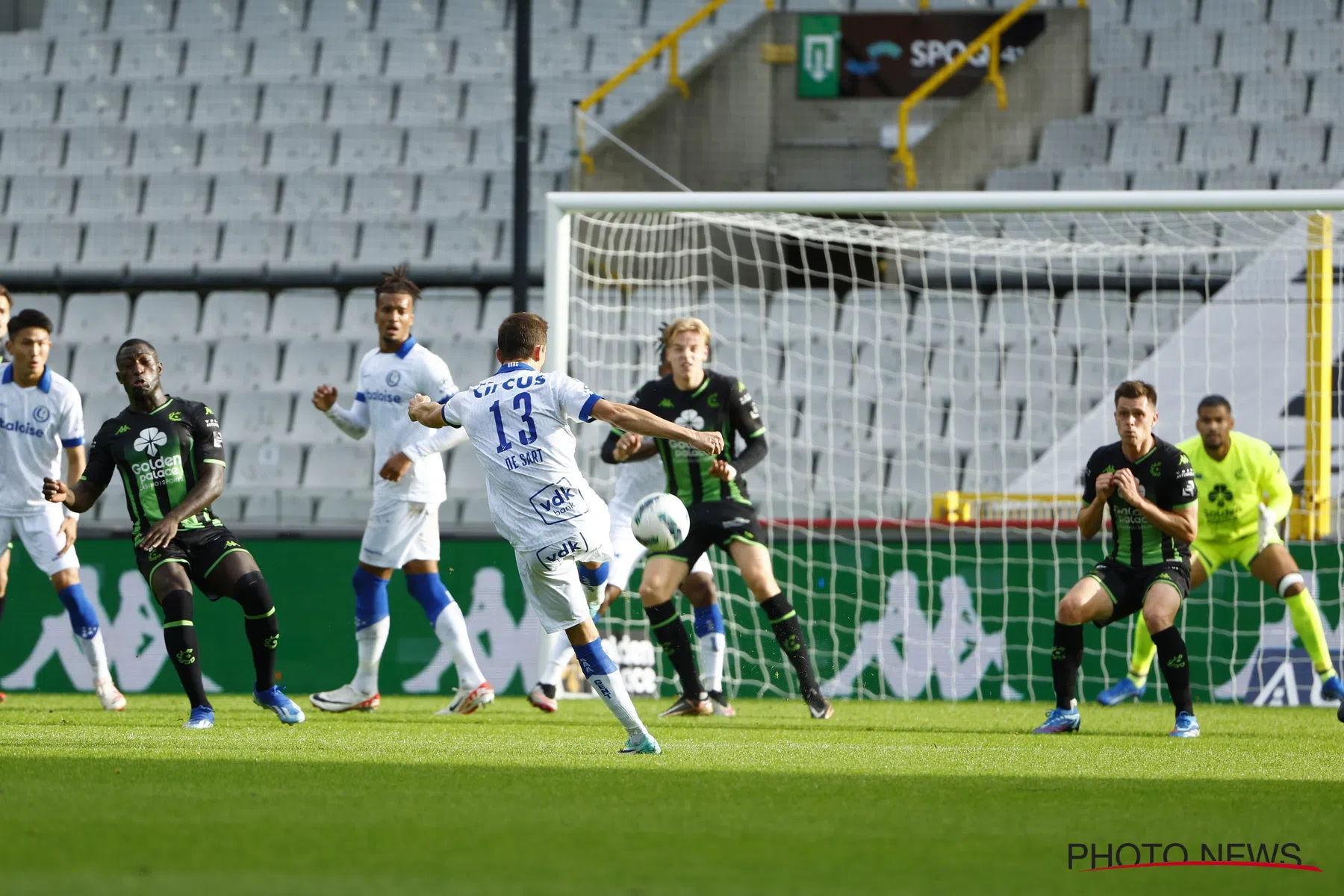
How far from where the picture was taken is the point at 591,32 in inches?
696

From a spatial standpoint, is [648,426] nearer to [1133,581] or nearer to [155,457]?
[155,457]

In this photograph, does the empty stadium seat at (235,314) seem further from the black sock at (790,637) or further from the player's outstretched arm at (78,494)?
the black sock at (790,637)

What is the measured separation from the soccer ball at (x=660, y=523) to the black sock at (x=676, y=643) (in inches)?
57.8

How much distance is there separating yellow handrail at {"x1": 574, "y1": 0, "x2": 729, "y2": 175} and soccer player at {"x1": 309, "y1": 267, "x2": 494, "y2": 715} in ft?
22.5

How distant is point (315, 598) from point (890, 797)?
6.40 m

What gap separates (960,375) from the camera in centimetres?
1377

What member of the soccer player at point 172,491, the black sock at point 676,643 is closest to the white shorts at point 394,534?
the soccer player at point 172,491

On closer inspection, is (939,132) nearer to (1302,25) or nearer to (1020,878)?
(1302,25)

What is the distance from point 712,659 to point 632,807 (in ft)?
14.2

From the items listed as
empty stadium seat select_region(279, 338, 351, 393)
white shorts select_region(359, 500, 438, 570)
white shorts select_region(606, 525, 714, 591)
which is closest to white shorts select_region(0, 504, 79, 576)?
white shorts select_region(359, 500, 438, 570)

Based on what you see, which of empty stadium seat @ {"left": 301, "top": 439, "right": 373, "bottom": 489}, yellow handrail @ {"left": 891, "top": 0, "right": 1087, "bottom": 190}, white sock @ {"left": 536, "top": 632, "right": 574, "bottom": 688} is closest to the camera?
white sock @ {"left": 536, "top": 632, "right": 574, "bottom": 688}

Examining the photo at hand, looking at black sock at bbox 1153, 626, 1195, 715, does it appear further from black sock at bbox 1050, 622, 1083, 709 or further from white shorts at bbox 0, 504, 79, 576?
white shorts at bbox 0, 504, 79, 576

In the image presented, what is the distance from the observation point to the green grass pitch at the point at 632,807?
3.61m

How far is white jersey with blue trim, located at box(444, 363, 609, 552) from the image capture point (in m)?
6.10
